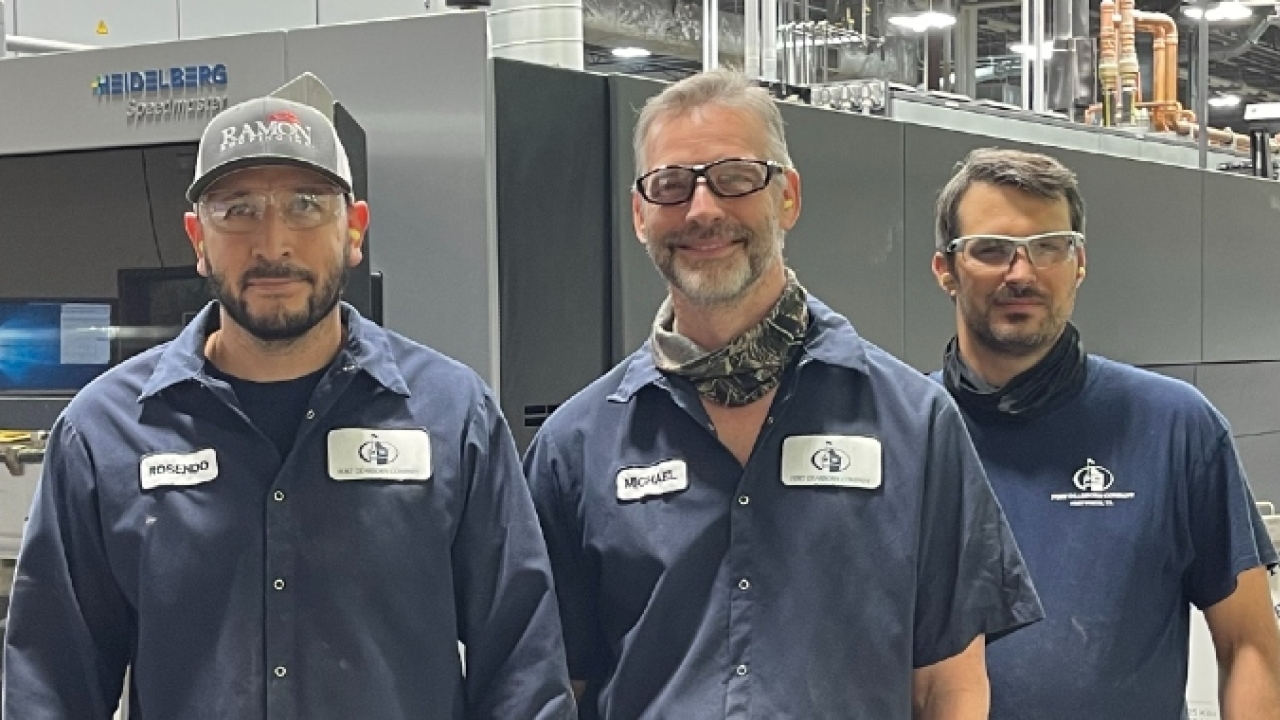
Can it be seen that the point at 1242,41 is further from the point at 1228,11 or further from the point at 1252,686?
the point at 1252,686

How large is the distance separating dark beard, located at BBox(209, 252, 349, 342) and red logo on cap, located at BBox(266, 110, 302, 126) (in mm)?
143

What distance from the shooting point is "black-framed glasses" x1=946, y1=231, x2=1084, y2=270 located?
1.77 meters

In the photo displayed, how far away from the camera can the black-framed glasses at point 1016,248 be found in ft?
5.80

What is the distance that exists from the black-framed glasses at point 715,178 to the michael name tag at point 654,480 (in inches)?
10.8

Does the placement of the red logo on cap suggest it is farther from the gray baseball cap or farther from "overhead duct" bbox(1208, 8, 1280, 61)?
"overhead duct" bbox(1208, 8, 1280, 61)

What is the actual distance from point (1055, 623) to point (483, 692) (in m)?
0.71

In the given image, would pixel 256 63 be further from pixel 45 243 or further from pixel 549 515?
pixel 549 515

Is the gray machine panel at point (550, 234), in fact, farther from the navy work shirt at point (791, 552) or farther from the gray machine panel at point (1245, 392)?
the gray machine panel at point (1245, 392)

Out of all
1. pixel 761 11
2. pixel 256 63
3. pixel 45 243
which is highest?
pixel 761 11

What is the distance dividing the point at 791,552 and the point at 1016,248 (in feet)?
1.84

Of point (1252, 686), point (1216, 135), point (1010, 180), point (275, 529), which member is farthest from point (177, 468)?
point (1216, 135)

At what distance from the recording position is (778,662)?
143 centimetres

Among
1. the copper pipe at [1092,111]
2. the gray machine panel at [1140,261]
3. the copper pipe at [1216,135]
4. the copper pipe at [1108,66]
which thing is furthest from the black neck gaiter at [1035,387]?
the copper pipe at [1216,135]

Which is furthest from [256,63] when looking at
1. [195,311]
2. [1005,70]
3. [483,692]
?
[1005,70]
